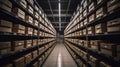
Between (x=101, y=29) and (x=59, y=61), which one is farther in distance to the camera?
(x=59, y=61)

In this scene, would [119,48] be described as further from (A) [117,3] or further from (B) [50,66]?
(B) [50,66]

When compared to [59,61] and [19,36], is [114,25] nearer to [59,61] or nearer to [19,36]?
[19,36]

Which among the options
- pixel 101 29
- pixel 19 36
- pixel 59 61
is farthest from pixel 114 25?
pixel 59 61

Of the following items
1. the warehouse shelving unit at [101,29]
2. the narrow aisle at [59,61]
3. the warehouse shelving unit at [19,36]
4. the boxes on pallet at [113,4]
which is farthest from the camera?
the narrow aisle at [59,61]

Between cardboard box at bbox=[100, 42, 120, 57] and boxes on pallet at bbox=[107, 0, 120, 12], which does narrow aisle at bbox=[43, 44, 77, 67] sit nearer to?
cardboard box at bbox=[100, 42, 120, 57]

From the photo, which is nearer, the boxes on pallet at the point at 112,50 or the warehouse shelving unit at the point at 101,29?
the boxes on pallet at the point at 112,50

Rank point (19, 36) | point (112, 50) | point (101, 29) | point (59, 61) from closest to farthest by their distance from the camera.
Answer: point (112, 50)
point (101, 29)
point (19, 36)
point (59, 61)

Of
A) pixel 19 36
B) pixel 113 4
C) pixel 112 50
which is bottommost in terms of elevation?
pixel 112 50

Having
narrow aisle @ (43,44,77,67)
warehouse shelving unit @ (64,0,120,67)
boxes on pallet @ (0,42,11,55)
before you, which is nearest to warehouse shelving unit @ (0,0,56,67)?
boxes on pallet @ (0,42,11,55)

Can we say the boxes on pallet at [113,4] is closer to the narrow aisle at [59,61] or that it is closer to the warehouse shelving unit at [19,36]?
the warehouse shelving unit at [19,36]

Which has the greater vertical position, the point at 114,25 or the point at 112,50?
the point at 114,25

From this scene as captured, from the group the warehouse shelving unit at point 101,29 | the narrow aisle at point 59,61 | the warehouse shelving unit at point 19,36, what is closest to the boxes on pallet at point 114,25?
the warehouse shelving unit at point 101,29

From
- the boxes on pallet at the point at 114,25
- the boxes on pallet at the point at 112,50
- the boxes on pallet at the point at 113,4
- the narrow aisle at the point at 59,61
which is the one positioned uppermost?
the boxes on pallet at the point at 113,4

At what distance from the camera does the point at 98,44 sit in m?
2.25
